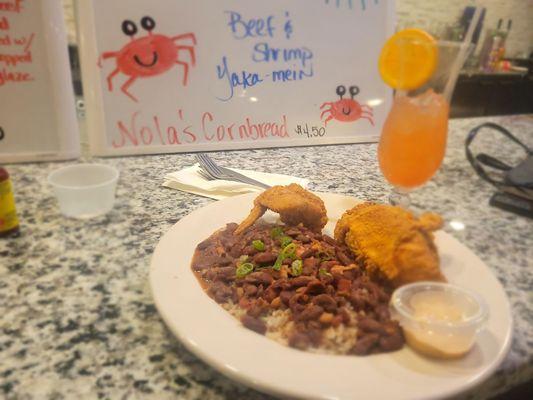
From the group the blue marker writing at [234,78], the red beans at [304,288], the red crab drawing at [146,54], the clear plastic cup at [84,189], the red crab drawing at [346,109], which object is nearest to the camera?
the red beans at [304,288]

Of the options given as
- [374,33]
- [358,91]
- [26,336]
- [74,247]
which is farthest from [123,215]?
[374,33]

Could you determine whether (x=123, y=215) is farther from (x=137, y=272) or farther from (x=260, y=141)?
(x=260, y=141)

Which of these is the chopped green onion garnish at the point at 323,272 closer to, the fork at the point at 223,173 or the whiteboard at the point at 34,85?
the fork at the point at 223,173

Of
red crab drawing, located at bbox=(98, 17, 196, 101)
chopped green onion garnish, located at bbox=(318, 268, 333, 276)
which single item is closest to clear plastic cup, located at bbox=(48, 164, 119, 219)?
red crab drawing, located at bbox=(98, 17, 196, 101)

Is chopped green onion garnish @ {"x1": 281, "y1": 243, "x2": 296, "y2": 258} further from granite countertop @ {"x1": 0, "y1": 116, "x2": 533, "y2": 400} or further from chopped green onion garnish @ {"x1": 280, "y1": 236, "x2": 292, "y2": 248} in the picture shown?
granite countertop @ {"x1": 0, "y1": 116, "x2": 533, "y2": 400}

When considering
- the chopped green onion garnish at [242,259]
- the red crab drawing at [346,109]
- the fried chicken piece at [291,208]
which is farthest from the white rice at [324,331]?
the red crab drawing at [346,109]

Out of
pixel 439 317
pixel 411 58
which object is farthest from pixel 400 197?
pixel 439 317
